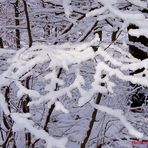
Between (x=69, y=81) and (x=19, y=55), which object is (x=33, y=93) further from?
(x=69, y=81)

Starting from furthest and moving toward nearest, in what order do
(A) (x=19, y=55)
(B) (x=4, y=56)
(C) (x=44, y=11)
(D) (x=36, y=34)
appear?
1. (D) (x=36, y=34)
2. (C) (x=44, y=11)
3. (B) (x=4, y=56)
4. (A) (x=19, y=55)

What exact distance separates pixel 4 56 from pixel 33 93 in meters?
1.16

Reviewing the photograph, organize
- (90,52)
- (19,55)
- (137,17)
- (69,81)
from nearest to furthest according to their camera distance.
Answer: (137,17)
(90,52)
(19,55)
(69,81)

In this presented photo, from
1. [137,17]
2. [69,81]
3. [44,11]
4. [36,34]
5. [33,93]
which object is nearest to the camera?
[137,17]

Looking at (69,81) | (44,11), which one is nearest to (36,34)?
(69,81)

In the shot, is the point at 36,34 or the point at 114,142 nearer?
the point at 114,142

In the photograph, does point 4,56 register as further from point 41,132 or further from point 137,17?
point 137,17

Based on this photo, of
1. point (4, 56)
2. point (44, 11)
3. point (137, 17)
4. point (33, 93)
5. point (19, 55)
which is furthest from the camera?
point (44, 11)

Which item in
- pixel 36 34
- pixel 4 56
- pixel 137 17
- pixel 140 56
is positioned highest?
pixel 137 17

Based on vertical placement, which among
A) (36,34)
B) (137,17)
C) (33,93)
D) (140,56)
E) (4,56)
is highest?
(137,17)

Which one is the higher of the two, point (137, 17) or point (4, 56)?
point (137, 17)

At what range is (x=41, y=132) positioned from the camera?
2.19 meters

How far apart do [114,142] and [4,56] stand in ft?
5.06

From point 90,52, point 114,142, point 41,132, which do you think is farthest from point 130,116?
point 41,132
